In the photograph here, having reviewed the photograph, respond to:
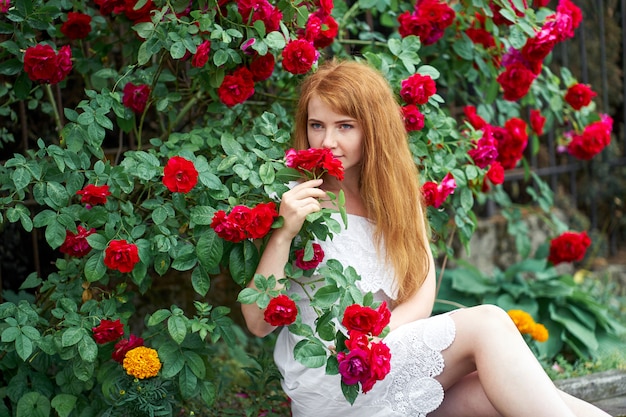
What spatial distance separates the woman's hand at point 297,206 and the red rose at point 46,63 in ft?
2.77

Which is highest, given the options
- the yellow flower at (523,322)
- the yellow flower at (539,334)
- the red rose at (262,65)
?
the red rose at (262,65)

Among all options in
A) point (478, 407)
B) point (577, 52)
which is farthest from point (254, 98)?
point (577, 52)

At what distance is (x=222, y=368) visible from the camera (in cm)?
330

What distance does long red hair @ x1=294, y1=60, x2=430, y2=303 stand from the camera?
96.9 inches

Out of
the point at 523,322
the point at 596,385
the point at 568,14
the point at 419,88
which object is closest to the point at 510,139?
the point at 568,14

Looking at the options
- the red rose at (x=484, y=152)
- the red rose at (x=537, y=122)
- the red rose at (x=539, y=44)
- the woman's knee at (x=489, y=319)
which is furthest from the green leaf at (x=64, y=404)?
the red rose at (x=537, y=122)

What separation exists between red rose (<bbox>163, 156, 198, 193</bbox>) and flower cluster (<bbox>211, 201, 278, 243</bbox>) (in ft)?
0.42

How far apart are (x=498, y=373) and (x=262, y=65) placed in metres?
1.15

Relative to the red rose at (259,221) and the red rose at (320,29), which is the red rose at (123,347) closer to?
the red rose at (259,221)

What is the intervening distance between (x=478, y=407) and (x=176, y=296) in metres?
1.55

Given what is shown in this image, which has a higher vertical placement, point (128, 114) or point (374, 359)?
point (128, 114)

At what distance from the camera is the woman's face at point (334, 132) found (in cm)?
243

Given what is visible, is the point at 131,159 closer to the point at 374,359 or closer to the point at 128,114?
the point at 128,114

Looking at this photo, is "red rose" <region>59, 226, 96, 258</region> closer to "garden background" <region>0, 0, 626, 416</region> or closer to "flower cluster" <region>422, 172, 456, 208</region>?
"garden background" <region>0, 0, 626, 416</region>
